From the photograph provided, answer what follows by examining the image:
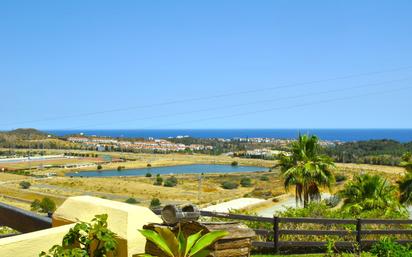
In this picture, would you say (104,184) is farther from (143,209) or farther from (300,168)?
(143,209)

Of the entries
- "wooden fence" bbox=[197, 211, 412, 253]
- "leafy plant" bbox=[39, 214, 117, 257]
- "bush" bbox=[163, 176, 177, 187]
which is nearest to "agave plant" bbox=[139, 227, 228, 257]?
"leafy plant" bbox=[39, 214, 117, 257]

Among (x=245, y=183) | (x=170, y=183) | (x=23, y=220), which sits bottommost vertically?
(x=245, y=183)

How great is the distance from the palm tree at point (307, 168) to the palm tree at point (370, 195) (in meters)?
3.76

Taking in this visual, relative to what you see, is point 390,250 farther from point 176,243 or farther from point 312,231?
point 176,243

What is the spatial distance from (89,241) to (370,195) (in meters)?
17.3

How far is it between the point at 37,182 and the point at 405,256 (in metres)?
99.0

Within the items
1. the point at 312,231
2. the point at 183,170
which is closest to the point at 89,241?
the point at 312,231

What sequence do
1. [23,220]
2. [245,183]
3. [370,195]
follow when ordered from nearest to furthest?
[23,220] < [370,195] < [245,183]

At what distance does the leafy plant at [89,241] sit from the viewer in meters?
5.14

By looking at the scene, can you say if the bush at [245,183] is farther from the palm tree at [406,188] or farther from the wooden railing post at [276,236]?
the wooden railing post at [276,236]

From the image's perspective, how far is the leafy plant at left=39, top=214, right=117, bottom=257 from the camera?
514 cm

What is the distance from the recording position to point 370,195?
2061cm

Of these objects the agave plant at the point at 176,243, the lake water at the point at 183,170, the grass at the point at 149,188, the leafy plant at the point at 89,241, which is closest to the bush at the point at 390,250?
the agave plant at the point at 176,243

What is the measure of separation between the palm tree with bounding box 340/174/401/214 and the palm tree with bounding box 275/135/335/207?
376 cm
